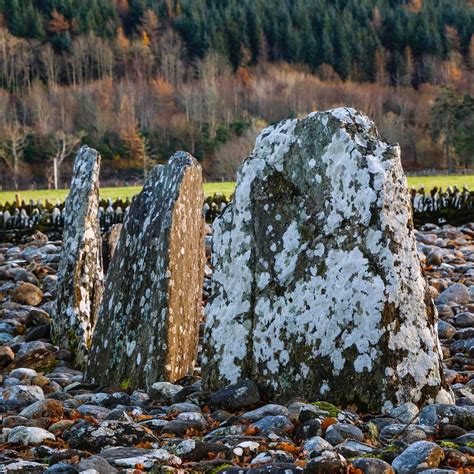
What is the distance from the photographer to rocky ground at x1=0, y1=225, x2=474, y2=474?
166 inches

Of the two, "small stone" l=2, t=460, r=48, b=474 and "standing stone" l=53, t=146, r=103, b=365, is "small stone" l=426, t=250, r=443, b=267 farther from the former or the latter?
"small stone" l=2, t=460, r=48, b=474

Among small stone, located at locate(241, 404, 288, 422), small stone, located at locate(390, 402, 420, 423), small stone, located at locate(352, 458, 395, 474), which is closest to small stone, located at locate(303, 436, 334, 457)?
small stone, located at locate(352, 458, 395, 474)

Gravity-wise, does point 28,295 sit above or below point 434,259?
below

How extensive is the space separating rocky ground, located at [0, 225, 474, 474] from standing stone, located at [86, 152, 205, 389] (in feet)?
0.94

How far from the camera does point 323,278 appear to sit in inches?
Answer: 244

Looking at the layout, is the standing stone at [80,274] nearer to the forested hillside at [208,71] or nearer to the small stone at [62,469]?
the small stone at [62,469]

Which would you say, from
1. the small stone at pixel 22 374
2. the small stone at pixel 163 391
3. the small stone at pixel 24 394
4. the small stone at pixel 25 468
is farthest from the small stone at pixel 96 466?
the small stone at pixel 22 374

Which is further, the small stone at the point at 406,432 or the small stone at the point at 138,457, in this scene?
the small stone at the point at 406,432

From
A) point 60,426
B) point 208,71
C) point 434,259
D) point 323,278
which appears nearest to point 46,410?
point 60,426

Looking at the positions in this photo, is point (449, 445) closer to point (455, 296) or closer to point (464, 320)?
point (464, 320)

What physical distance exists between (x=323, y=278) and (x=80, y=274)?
4143 millimetres

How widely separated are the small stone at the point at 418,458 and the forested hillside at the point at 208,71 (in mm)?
86074

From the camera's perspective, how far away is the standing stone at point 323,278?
5.87 meters

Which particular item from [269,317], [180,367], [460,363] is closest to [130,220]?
[180,367]
